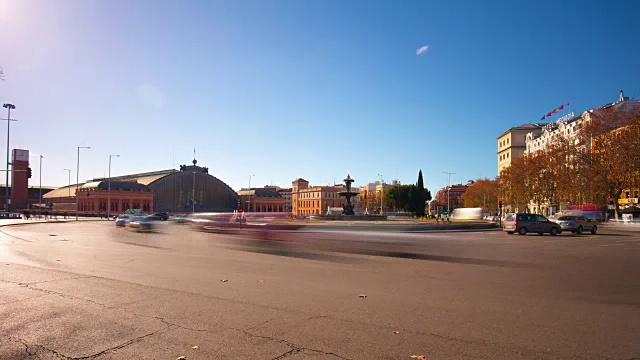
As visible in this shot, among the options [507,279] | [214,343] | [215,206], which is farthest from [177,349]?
[215,206]

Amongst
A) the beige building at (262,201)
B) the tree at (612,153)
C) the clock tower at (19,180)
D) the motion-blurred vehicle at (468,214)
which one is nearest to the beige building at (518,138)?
the tree at (612,153)

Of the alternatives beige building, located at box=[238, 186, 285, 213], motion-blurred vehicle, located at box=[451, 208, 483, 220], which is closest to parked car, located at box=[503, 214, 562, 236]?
motion-blurred vehicle, located at box=[451, 208, 483, 220]

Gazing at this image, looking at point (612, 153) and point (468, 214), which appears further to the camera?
point (468, 214)

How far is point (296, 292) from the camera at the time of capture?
28.3ft

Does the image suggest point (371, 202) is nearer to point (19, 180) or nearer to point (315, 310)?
point (19, 180)

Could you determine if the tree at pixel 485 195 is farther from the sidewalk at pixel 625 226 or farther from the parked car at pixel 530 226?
the parked car at pixel 530 226

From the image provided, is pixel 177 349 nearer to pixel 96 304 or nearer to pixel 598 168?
pixel 96 304

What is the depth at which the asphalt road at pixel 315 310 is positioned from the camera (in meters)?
5.17

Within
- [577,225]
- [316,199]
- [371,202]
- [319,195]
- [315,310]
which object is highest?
[319,195]

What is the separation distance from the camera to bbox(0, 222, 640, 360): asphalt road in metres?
5.17

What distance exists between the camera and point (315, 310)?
7.09 meters

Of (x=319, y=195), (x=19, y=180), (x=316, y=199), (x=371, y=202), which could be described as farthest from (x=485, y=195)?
(x=19, y=180)

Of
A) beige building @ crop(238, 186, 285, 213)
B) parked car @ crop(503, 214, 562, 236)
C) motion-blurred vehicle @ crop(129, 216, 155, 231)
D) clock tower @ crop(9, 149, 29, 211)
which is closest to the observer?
parked car @ crop(503, 214, 562, 236)

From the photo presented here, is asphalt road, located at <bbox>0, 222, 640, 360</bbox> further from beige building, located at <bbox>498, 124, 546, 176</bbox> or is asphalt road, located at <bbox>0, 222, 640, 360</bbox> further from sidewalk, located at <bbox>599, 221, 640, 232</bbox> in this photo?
beige building, located at <bbox>498, 124, 546, 176</bbox>
